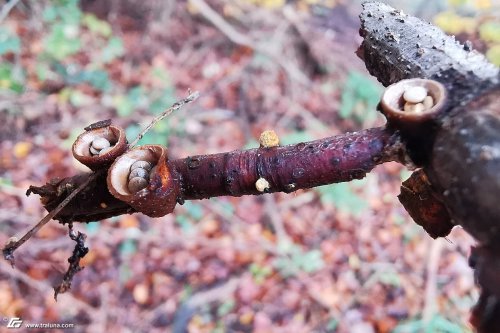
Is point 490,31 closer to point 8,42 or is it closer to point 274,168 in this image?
point 274,168

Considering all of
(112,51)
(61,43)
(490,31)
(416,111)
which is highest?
(490,31)

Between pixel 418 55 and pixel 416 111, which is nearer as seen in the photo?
pixel 416 111

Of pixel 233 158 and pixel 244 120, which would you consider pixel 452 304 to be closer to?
pixel 244 120

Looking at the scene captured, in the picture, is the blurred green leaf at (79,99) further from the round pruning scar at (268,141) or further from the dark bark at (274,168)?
→ the round pruning scar at (268,141)

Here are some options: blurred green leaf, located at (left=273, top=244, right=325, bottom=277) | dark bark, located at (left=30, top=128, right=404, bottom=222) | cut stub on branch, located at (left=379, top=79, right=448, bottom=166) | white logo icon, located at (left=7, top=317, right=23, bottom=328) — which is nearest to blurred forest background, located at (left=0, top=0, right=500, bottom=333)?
blurred green leaf, located at (left=273, top=244, right=325, bottom=277)

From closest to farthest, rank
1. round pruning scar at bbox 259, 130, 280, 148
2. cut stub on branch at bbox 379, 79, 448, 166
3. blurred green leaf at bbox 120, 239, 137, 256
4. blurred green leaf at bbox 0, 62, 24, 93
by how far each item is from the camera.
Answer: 1. cut stub on branch at bbox 379, 79, 448, 166
2. round pruning scar at bbox 259, 130, 280, 148
3. blurred green leaf at bbox 120, 239, 137, 256
4. blurred green leaf at bbox 0, 62, 24, 93

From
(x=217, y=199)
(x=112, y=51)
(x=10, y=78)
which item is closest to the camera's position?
(x=217, y=199)

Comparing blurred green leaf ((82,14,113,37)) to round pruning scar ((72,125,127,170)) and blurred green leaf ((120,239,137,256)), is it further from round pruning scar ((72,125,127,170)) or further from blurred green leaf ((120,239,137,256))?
round pruning scar ((72,125,127,170))

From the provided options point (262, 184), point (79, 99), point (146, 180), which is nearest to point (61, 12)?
point (79, 99)
